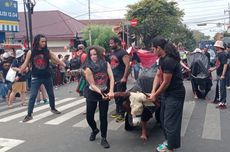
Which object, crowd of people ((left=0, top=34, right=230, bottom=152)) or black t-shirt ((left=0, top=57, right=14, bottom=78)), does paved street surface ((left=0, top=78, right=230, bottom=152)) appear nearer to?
crowd of people ((left=0, top=34, right=230, bottom=152))

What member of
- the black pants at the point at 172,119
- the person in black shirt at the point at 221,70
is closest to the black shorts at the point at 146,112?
the black pants at the point at 172,119

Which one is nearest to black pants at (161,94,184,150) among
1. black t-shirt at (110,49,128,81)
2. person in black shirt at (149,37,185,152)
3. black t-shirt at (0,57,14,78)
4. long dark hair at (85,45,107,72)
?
person in black shirt at (149,37,185,152)

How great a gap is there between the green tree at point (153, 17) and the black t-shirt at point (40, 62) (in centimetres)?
3533

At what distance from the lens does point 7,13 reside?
1895cm

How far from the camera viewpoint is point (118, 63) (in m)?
7.62

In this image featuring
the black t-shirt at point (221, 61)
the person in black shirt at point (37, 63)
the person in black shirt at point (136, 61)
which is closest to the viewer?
the person in black shirt at point (37, 63)

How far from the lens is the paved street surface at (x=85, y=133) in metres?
5.88

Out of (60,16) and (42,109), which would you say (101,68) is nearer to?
(42,109)

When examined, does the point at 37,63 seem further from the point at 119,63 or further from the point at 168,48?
the point at 168,48

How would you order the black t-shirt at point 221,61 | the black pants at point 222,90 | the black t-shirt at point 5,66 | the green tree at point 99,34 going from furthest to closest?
the green tree at point 99,34
the black t-shirt at point 5,66
the black pants at point 222,90
the black t-shirt at point 221,61

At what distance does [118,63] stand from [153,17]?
3664 cm

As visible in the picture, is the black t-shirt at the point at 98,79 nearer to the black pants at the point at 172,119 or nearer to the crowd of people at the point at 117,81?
the crowd of people at the point at 117,81

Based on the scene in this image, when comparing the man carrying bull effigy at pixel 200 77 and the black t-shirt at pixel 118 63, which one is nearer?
the black t-shirt at pixel 118 63

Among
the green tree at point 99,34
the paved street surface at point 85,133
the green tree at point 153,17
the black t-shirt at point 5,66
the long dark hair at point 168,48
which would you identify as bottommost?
the paved street surface at point 85,133
